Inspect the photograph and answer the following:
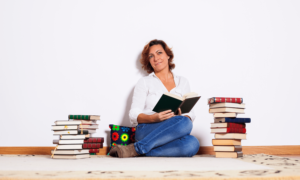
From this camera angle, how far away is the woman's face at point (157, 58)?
101 inches

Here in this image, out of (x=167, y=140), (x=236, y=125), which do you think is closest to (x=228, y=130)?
(x=236, y=125)

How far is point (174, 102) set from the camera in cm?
192

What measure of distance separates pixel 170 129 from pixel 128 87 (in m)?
0.90

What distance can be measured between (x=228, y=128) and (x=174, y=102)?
568 mm

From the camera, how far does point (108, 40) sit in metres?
2.84

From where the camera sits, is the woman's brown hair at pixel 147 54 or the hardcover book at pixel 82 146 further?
the woman's brown hair at pixel 147 54

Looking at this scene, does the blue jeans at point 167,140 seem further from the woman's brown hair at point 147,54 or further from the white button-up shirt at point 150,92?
the woman's brown hair at point 147,54

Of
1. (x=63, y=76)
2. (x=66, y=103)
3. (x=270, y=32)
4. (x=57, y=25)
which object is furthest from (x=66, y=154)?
(x=270, y=32)

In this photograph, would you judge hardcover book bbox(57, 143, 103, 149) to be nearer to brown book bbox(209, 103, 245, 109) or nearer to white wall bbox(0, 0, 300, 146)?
white wall bbox(0, 0, 300, 146)

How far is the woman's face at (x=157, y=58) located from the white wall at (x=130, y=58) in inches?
10.5

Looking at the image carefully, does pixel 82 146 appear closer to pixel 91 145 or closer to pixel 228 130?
pixel 91 145

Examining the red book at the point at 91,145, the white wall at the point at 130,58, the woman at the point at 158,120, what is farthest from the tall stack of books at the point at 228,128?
the red book at the point at 91,145

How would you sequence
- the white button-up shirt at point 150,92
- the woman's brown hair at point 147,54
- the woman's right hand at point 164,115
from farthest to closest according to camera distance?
the woman's brown hair at point 147,54 → the white button-up shirt at point 150,92 → the woman's right hand at point 164,115

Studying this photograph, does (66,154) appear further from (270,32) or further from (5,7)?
(270,32)
